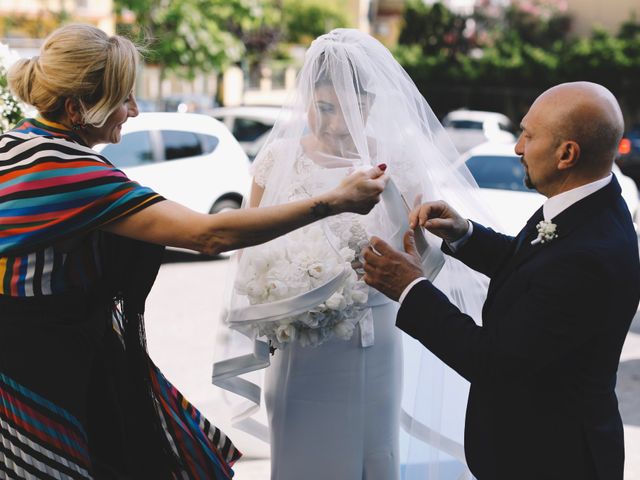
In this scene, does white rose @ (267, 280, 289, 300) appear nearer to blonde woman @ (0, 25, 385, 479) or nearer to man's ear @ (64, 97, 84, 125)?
blonde woman @ (0, 25, 385, 479)

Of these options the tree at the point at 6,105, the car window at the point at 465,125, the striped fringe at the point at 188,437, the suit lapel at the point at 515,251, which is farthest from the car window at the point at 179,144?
the car window at the point at 465,125

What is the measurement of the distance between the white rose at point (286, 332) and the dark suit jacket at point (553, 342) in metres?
0.57

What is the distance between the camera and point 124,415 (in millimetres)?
2193

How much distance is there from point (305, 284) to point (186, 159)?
7.05 m

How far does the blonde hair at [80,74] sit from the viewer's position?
2.03m

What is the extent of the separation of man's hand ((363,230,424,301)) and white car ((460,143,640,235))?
5.14 meters

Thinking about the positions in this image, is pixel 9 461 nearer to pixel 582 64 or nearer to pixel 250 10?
pixel 250 10

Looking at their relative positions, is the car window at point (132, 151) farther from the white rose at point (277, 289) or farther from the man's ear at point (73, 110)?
the man's ear at point (73, 110)

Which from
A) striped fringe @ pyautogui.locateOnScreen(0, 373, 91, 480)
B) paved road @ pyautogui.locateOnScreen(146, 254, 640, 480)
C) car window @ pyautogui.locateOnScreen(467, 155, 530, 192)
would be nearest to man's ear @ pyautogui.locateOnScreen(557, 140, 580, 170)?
striped fringe @ pyautogui.locateOnScreen(0, 373, 91, 480)

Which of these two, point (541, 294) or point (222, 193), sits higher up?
point (541, 294)

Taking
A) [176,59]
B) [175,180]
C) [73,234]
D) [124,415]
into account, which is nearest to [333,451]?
[124,415]

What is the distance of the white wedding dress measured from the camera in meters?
2.86

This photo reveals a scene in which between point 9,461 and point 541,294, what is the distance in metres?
1.51

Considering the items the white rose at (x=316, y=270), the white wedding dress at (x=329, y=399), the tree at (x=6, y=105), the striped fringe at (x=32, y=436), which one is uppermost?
the tree at (x=6, y=105)
